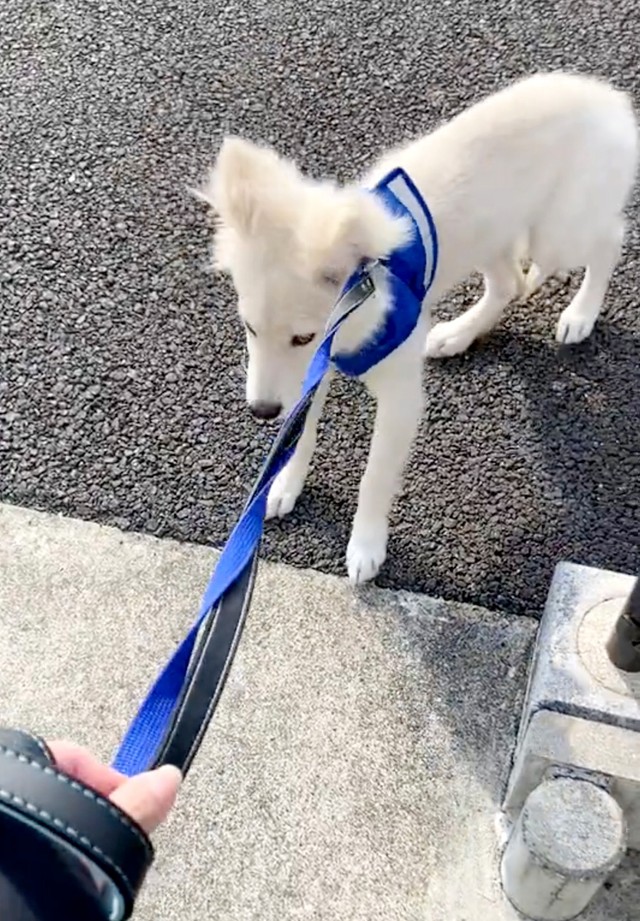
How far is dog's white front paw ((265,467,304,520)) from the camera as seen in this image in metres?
3.03

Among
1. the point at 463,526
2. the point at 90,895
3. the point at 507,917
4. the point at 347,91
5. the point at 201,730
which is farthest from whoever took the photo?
the point at 347,91

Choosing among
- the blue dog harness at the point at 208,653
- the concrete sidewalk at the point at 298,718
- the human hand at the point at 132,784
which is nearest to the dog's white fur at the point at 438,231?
the blue dog harness at the point at 208,653

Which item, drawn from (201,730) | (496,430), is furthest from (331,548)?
(201,730)

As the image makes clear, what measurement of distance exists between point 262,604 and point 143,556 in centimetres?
37

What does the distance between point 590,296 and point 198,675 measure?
2.30 meters

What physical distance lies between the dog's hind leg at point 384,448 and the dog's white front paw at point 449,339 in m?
0.62

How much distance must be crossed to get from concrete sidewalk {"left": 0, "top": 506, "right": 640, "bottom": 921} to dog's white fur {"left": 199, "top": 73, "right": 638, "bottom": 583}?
27 centimetres

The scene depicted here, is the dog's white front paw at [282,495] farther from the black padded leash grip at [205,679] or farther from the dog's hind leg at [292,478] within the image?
the black padded leash grip at [205,679]

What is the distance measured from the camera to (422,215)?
255 centimetres

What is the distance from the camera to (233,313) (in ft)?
11.5

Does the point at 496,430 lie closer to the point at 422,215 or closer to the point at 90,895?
the point at 422,215

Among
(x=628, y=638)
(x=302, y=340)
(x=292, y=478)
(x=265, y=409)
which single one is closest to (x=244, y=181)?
(x=302, y=340)

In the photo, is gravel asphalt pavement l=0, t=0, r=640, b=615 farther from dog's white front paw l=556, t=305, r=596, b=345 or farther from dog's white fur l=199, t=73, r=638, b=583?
dog's white fur l=199, t=73, r=638, b=583

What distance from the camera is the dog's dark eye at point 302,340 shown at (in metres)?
2.36
